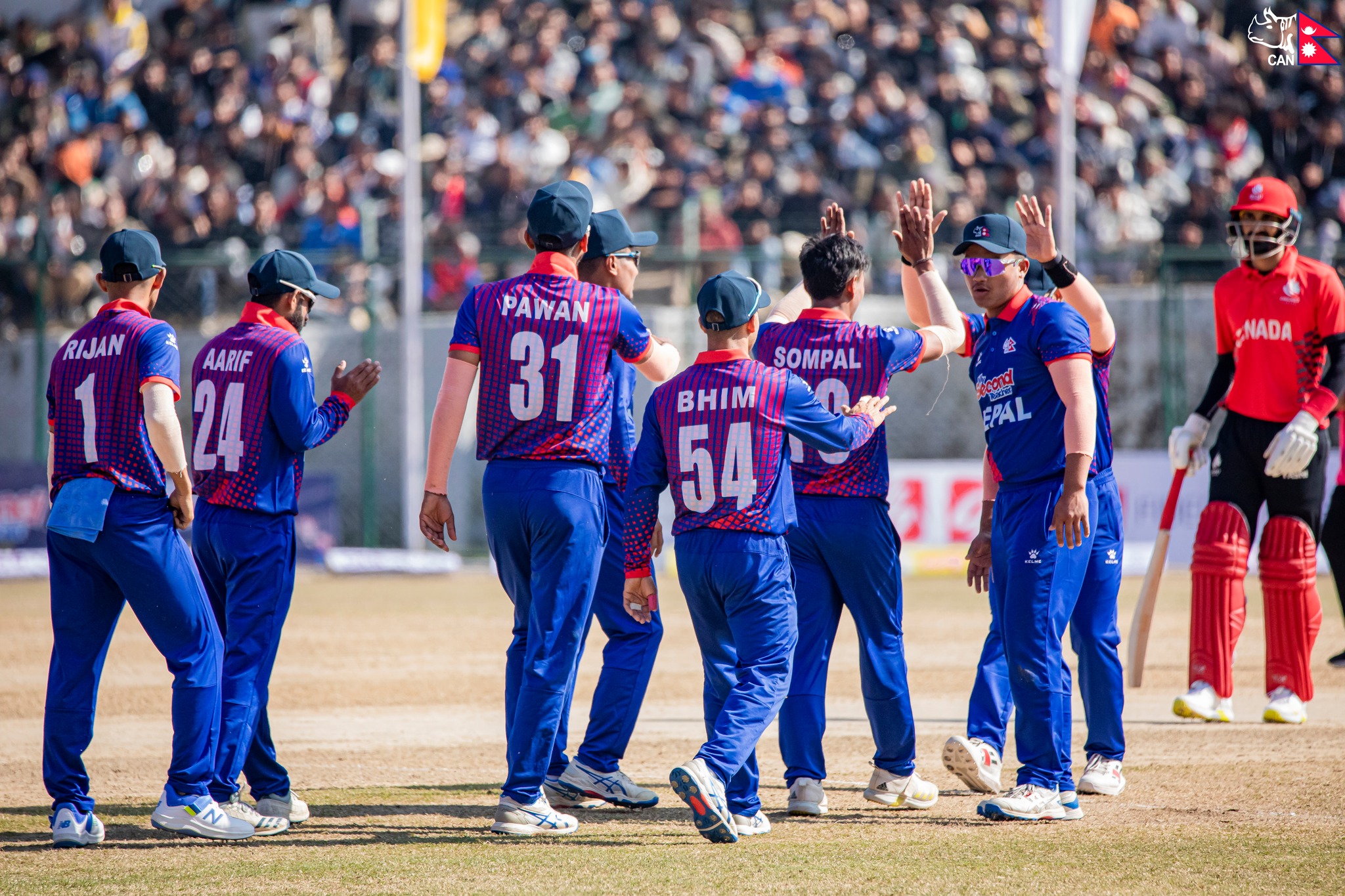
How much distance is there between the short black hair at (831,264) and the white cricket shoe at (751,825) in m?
2.05

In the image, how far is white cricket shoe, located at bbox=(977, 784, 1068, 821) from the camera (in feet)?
18.8

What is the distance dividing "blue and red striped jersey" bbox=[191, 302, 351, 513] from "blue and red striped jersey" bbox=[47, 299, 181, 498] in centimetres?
27

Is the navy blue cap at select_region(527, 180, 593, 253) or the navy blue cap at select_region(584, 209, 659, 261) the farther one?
the navy blue cap at select_region(584, 209, 659, 261)

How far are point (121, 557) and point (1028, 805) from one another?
11.5 ft

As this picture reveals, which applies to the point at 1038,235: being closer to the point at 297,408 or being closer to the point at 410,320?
the point at 297,408

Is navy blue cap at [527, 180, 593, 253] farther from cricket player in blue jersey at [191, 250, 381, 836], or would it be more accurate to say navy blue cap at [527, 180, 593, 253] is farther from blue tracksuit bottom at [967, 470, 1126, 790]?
blue tracksuit bottom at [967, 470, 1126, 790]

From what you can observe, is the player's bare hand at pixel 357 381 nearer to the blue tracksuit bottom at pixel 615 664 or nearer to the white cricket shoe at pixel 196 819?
the blue tracksuit bottom at pixel 615 664

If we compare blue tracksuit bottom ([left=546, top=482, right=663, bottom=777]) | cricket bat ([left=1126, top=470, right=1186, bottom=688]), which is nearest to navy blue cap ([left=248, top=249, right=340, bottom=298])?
blue tracksuit bottom ([left=546, top=482, right=663, bottom=777])

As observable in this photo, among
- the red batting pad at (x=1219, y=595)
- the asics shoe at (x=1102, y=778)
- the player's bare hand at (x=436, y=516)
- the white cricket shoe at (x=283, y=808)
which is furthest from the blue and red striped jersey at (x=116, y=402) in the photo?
the red batting pad at (x=1219, y=595)

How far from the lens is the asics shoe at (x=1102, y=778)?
6.27 metres

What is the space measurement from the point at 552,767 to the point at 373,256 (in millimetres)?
Answer: 11877

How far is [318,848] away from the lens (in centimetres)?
548

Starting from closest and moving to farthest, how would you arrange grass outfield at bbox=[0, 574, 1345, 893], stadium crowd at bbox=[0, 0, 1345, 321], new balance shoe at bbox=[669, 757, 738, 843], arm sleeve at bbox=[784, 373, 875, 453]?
grass outfield at bbox=[0, 574, 1345, 893], new balance shoe at bbox=[669, 757, 738, 843], arm sleeve at bbox=[784, 373, 875, 453], stadium crowd at bbox=[0, 0, 1345, 321]

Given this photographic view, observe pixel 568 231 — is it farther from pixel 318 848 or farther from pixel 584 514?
pixel 318 848
